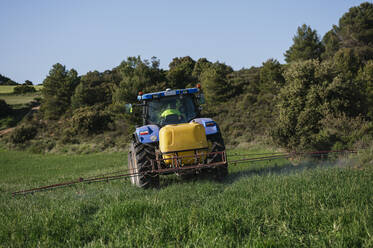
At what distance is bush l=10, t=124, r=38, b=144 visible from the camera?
36.8m

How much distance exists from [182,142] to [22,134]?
36068mm

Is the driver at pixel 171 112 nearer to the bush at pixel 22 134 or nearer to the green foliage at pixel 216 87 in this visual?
the green foliage at pixel 216 87

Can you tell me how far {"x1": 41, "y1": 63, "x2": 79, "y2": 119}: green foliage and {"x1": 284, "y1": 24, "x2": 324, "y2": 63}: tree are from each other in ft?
107

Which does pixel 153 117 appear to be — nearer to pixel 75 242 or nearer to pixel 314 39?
pixel 75 242

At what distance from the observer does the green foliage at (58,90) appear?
4606 cm

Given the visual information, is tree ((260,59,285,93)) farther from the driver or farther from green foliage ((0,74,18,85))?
green foliage ((0,74,18,85))

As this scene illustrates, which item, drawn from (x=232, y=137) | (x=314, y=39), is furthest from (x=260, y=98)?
(x=314, y=39)

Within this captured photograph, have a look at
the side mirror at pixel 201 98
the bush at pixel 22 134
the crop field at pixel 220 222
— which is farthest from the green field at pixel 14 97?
the crop field at pixel 220 222

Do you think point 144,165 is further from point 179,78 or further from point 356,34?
point 356,34

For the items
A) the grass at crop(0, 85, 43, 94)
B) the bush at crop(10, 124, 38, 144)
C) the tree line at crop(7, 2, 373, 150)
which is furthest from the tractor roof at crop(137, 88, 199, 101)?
the grass at crop(0, 85, 43, 94)

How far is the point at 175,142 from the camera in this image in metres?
6.69

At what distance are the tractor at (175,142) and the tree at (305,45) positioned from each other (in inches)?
1558

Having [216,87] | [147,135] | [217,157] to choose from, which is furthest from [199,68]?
[217,157]

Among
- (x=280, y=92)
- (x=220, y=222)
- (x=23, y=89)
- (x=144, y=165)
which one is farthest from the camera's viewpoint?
(x=23, y=89)
